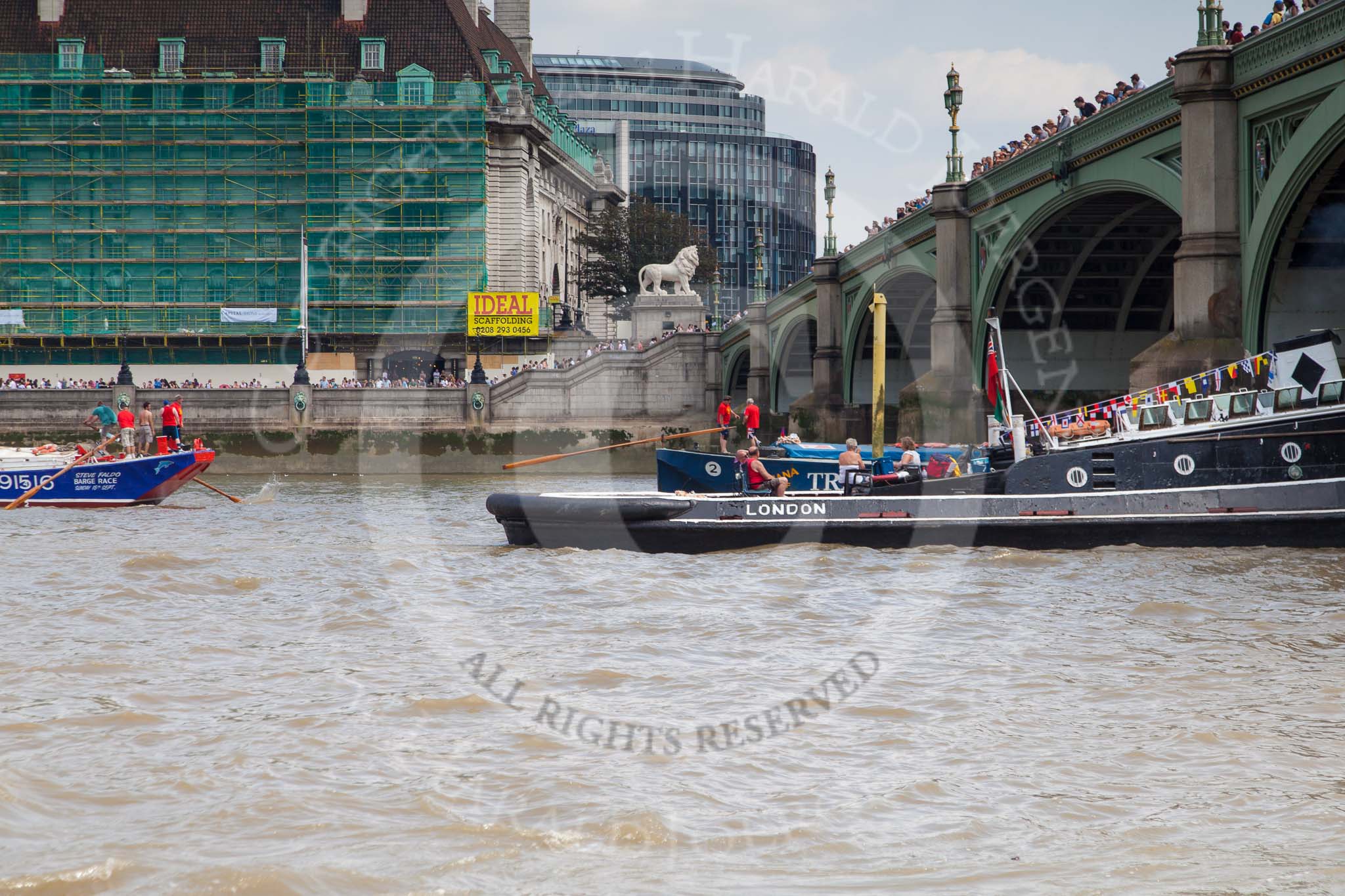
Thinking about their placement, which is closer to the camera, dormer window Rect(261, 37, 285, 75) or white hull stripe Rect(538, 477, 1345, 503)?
white hull stripe Rect(538, 477, 1345, 503)

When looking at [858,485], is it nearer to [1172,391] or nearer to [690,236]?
[1172,391]

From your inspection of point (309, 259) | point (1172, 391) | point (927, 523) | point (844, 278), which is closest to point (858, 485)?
point (927, 523)

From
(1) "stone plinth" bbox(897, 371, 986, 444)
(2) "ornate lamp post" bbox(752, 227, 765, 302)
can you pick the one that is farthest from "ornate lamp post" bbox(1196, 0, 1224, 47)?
(2) "ornate lamp post" bbox(752, 227, 765, 302)

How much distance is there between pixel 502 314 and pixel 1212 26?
52.7 m

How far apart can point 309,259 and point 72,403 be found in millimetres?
14142

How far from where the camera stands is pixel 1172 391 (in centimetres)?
2217

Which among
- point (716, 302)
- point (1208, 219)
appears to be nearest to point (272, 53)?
point (716, 302)

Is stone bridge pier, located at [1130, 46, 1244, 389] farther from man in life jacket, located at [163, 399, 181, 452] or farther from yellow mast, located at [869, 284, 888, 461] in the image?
man in life jacket, located at [163, 399, 181, 452]

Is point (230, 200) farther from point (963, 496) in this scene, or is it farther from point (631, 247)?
point (963, 496)

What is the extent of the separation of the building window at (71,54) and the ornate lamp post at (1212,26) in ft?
205

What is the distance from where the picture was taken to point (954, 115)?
35.5 m

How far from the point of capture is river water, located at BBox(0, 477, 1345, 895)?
23.9ft

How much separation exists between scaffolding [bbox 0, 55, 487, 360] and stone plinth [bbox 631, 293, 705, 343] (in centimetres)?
825

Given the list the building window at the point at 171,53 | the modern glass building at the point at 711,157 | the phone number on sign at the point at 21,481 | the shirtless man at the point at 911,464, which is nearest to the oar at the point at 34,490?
the phone number on sign at the point at 21,481
